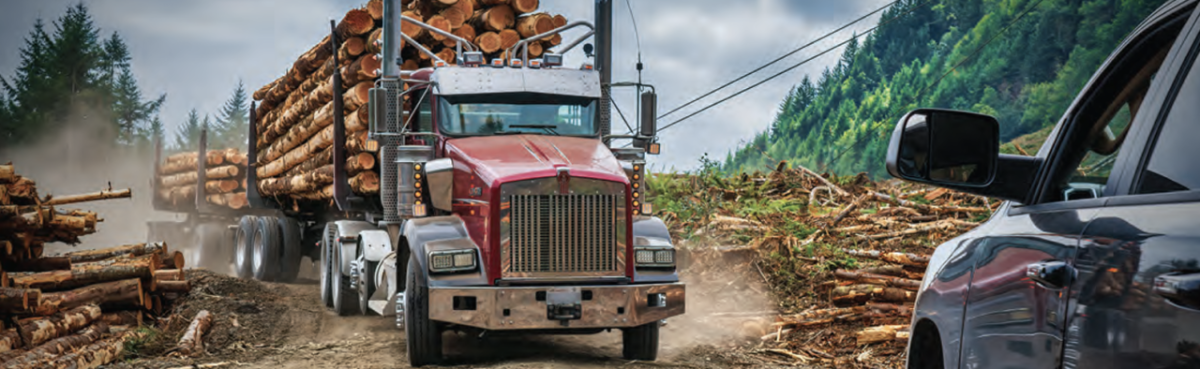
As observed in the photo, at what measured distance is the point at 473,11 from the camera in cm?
1409

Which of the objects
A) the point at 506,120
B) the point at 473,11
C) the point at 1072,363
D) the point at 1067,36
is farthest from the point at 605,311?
the point at 1067,36

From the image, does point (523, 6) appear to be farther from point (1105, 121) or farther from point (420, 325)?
point (1105, 121)

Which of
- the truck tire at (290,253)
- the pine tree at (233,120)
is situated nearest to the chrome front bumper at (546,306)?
the truck tire at (290,253)

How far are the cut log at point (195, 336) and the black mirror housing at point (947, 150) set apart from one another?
9221 millimetres

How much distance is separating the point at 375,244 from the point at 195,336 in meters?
2.24

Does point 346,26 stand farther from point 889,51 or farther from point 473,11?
point 889,51

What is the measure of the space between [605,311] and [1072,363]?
22.4 ft

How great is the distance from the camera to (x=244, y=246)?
21.1 meters

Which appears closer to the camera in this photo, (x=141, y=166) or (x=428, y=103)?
(x=428, y=103)

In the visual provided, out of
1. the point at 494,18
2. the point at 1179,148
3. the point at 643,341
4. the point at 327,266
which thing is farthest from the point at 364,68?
the point at 1179,148

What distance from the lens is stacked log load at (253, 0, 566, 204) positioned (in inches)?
548

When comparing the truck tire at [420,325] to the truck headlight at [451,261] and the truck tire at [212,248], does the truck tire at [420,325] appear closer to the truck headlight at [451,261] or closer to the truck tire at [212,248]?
the truck headlight at [451,261]

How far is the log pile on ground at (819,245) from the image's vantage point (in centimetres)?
1097

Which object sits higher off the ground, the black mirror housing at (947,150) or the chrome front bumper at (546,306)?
the black mirror housing at (947,150)
